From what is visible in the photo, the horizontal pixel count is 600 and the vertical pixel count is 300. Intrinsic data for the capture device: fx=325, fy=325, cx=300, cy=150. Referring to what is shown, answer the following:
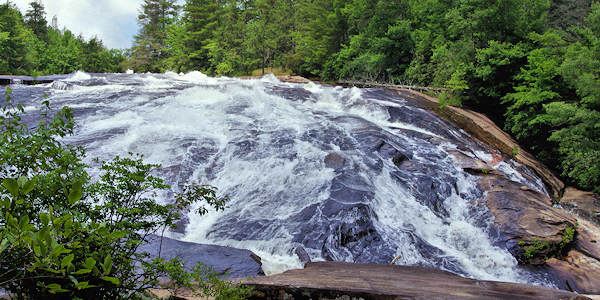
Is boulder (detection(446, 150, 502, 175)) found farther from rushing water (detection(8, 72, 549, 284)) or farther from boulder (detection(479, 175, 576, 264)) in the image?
boulder (detection(479, 175, 576, 264))

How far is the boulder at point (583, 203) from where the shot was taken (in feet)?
27.8

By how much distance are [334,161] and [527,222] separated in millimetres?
3970

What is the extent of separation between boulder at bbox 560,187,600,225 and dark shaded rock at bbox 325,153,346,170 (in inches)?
261

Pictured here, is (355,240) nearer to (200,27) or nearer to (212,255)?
(212,255)

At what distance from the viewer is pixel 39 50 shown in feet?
126

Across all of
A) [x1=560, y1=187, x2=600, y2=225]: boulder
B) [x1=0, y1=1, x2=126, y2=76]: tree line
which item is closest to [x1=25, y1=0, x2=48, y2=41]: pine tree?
[x1=0, y1=1, x2=126, y2=76]: tree line

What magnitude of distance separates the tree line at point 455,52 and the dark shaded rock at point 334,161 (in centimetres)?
714

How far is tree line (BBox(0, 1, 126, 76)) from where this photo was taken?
30438 mm

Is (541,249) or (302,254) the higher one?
(302,254)

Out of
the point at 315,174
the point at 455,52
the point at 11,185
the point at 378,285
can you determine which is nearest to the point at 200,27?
the point at 455,52

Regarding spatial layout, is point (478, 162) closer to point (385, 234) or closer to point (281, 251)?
point (385, 234)

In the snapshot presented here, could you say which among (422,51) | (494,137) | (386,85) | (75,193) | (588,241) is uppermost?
(422,51)

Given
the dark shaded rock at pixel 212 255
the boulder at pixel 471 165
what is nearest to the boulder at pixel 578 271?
the boulder at pixel 471 165

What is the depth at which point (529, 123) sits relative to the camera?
456 inches
